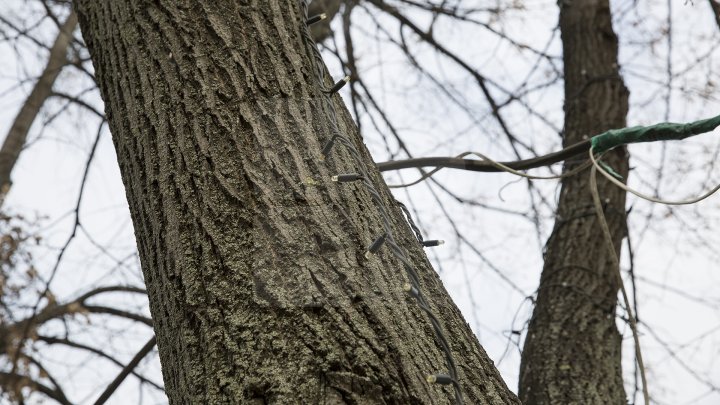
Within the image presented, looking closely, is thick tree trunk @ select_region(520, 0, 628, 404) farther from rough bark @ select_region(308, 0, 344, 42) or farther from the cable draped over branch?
rough bark @ select_region(308, 0, 344, 42)

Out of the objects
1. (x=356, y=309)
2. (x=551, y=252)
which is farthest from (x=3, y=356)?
(x=356, y=309)

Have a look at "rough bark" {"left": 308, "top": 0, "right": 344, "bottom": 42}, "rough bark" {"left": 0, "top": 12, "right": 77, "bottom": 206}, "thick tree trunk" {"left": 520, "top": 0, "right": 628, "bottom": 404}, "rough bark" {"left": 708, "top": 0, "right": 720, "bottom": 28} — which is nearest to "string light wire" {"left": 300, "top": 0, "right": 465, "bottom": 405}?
"thick tree trunk" {"left": 520, "top": 0, "right": 628, "bottom": 404}

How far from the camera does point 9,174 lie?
14.3 ft

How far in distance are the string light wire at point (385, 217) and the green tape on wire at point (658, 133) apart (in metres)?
0.45

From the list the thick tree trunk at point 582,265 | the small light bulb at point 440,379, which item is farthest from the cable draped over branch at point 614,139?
the small light bulb at point 440,379

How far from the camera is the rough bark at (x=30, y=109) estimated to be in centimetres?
388

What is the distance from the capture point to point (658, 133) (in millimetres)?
1478

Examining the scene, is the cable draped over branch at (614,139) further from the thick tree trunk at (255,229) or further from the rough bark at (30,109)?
the rough bark at (30,109)

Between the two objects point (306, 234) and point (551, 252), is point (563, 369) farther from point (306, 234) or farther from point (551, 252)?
point (306, 234)

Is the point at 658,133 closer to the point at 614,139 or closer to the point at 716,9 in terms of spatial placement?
the point at 614,139

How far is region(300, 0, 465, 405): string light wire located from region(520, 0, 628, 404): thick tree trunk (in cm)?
93

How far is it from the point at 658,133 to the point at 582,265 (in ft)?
3.50

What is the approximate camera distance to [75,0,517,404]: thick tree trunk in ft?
3.44

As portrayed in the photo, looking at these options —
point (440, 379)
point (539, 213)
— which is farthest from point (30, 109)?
point (440, 379)
